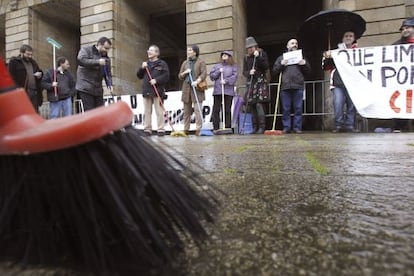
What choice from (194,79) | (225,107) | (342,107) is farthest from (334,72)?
(194,79)

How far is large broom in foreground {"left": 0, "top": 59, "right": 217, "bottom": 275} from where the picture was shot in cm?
56

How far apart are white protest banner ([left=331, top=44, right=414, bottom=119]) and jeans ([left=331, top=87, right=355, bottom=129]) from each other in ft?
0.57

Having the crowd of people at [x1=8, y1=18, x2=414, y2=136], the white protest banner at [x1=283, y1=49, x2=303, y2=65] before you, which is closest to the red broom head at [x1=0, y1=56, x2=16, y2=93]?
the crowd of people at [x1=8, y1=18, x2=414, y2=136]

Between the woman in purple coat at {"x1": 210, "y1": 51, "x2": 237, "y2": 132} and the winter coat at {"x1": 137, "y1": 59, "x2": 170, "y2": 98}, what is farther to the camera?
the woman in purple coat at {"x1": 210, "y1": 51, "x2": 237, "y2": 132}

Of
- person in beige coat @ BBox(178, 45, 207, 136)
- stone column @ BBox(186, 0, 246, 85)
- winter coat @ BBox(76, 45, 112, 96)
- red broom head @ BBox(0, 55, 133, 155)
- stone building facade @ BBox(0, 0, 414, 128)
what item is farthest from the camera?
stone column @ BBox(186, 0, 246, 85)

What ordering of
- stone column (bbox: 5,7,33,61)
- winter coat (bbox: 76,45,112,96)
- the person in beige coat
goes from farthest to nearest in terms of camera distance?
stone column (bbox: 5,7,33,61), the person in beige coat, winter coat (bbox: 76,45,112,96)

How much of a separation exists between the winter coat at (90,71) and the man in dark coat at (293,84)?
114 inches

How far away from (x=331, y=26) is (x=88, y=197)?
7311 millimetres

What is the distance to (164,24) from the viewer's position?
15023 mm

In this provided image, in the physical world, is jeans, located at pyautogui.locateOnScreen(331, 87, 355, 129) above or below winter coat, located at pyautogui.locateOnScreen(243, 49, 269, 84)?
below

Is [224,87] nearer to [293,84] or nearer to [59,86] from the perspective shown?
[293,84]

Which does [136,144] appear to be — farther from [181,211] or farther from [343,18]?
[343,18]

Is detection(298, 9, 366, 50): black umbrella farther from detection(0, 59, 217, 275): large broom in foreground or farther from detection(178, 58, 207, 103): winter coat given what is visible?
detection(0, 59, 217, 275): large broom in foreground

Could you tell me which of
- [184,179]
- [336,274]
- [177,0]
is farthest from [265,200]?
[177,0]
